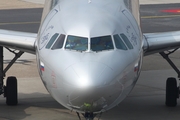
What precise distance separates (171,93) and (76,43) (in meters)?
5.13

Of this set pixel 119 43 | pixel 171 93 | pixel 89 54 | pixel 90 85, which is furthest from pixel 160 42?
pixel 90 85

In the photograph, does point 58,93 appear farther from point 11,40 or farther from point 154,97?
point 154,97

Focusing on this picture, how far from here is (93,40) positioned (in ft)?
43.6

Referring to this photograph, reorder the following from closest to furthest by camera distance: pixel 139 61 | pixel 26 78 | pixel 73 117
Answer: pixel 139 61 < pixel 73 117 < pixel 26 78

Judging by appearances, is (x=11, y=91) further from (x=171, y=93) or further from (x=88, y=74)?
(x=88, y=74)

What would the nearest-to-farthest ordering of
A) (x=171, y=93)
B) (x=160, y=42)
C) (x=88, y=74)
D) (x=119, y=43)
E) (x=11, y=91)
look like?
(x=88, y=74), (x=119, y=43), (x=160, y=42), (x=171, y=93), (x=11, y=91)

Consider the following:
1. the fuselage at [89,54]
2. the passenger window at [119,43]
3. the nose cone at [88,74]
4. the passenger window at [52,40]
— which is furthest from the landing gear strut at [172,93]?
the nose cone at [88,74]

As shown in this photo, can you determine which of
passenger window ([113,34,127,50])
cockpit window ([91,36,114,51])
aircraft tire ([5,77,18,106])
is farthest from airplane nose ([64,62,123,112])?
aircraft tire ([5,77,18,106])

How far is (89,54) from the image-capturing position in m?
12.9

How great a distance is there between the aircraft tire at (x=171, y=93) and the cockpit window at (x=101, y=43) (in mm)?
4674

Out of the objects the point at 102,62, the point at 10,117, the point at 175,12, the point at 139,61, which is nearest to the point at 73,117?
the point at 10,117

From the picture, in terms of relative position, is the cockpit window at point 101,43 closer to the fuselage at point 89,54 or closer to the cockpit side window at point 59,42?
the fuselage at point 89,54

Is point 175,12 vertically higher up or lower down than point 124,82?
lower down

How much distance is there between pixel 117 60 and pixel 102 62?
0.44 m
